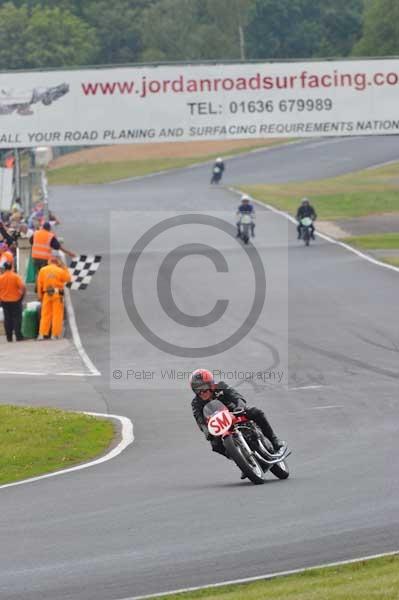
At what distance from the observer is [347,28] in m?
108

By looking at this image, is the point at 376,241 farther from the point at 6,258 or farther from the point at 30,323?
the point at 6,258

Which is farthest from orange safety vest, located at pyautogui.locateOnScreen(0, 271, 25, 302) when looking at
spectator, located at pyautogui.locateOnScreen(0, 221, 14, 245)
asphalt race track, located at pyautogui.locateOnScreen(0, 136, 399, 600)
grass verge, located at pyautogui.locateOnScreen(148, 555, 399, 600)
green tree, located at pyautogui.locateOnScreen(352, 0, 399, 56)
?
green tree, located at pyautogui.locateOnScreen(352, 0, 399, 56)

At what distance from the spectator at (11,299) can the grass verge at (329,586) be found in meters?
17.3

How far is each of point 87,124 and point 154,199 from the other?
68.3 feet

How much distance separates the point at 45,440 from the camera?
15344mm

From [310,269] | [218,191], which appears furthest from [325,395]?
[218,191]

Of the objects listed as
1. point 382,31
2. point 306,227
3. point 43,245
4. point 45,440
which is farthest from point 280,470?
point 382,31

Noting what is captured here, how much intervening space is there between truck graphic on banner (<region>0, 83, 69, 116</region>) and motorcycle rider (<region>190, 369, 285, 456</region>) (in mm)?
24642

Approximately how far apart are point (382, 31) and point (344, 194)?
37.9 m

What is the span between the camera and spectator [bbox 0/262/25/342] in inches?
996

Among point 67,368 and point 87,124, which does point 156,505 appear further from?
point 87,124

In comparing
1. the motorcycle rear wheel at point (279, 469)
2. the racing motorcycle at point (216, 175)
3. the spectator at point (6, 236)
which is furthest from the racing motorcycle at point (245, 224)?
the motorcycle rear wheel at point (279, 469)

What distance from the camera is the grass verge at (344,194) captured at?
52.0m

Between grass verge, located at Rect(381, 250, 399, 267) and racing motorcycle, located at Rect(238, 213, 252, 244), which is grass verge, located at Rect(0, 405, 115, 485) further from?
racing motorcycle, located at Rect(238, 213, 252, 244)
